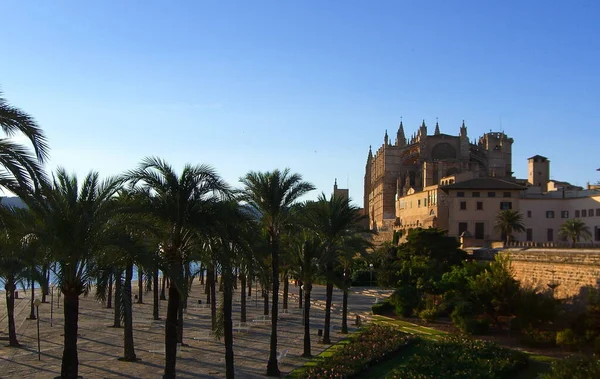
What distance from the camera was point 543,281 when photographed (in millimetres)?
29375

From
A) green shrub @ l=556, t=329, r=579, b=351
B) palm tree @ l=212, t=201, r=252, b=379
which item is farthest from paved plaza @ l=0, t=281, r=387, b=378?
green shrub @ l=556, t=329, r=579, b=351

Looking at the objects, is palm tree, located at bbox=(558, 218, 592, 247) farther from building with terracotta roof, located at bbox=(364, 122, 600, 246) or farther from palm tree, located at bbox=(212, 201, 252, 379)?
palm tree, located at bbox=(212, 201, 252, 379)

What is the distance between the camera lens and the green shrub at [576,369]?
43.2 feet

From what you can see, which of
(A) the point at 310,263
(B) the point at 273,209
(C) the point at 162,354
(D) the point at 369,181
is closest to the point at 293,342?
(A) the point at 310,263

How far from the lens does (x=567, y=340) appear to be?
2247 cm

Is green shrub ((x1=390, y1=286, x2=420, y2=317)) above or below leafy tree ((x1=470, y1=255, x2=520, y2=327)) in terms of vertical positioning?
below

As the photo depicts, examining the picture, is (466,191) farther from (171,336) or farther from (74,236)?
(74,236)

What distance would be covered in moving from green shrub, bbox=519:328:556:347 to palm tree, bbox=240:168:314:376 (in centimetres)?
1130

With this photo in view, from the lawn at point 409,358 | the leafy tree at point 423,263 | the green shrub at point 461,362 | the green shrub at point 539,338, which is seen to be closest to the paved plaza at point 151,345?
the lawn at point 409,358

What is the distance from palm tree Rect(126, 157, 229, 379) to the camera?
567 inches

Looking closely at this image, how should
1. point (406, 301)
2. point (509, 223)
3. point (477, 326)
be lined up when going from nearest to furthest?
point (477, 326) < point (406, 301) < point (509, 223)

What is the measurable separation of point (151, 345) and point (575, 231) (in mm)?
33644

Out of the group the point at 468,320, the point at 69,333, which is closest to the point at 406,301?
the point at 468,320

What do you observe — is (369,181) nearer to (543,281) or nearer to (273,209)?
(543,281)
